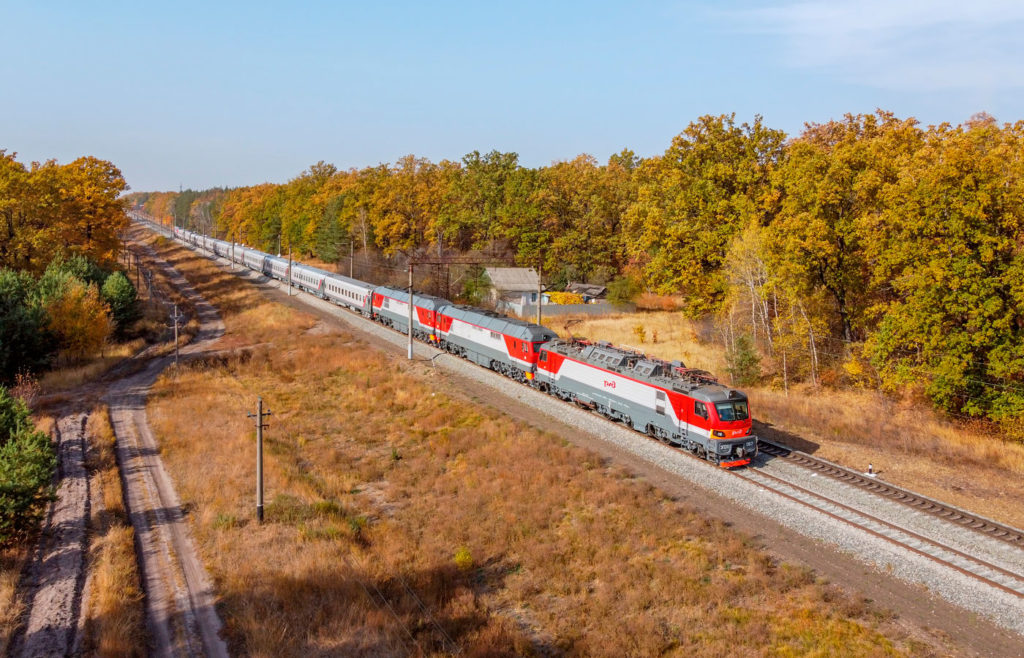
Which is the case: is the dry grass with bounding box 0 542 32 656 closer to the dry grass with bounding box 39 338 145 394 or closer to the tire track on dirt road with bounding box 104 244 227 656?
the tire track on dirt road with bounding box 104 244 227 656

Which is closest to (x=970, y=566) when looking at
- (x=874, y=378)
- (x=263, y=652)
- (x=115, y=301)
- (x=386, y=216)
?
(x=263, y=652)

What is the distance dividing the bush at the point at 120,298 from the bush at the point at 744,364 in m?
46.6

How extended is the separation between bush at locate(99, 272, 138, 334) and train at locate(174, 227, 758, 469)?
21817mm

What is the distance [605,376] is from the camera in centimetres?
3058

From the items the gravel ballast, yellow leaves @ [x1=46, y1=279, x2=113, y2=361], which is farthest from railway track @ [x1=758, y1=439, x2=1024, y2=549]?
yellow leaves @ [x1=46, y1=279, x2=113, y2=361]

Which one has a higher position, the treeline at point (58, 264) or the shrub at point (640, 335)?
the treeline at point (58, 264)

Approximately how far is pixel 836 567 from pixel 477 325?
90.7 ft

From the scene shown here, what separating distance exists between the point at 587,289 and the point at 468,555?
55.4 metres

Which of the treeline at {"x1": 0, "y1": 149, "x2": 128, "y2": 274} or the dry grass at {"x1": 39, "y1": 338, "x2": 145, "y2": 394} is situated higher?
the treeline at {"x1": 0, "y1": 149, "x2": 128, "y2": 274}

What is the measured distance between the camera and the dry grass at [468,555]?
1505 centimetres

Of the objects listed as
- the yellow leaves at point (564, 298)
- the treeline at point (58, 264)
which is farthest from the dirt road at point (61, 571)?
the yellow leaves at point (564, 298)

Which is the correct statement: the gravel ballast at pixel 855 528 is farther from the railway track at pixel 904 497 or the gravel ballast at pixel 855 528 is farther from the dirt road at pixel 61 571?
the dirt road at pixel 61 571

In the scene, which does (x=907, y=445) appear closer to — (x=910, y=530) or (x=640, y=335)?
(x=910, y=530)

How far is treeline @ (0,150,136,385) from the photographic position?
41.4 metres
